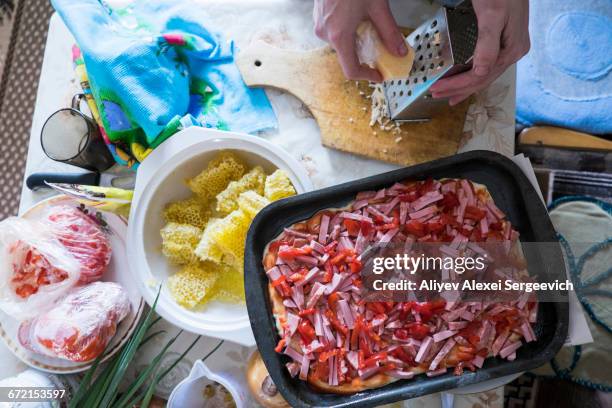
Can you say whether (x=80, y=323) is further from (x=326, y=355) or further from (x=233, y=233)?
(x=326, y=355)

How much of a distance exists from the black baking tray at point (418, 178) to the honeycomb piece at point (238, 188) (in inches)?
5.5

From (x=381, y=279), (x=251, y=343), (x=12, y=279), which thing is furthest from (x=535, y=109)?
(x=12, y=279)

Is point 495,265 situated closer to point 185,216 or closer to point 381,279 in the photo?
point 381,279

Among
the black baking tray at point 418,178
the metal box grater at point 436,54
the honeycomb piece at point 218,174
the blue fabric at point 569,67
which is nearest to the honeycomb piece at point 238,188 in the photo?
the honeycomb piece at point 218,174

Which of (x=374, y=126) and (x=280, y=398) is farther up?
(x=374, y=126)

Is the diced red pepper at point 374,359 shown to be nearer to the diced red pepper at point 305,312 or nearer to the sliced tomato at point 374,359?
the sliced tomato at point 374,359

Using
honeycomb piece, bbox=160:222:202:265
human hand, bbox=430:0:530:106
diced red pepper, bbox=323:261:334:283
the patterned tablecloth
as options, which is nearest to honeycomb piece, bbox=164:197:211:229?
honeycomb piece, bbox=160:222:202:265

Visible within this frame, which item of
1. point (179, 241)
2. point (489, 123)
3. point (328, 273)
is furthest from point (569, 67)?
point (179, 241)

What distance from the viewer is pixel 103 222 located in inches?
46.6

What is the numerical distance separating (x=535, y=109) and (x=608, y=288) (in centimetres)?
53

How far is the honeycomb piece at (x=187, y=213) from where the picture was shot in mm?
1177

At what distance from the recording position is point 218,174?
114cm

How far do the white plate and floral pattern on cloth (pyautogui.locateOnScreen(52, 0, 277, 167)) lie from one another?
0.17 meters

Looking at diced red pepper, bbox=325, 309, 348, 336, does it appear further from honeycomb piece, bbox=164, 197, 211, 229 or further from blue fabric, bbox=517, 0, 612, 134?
blue fabric, bbox=517, 0, 612, 134
